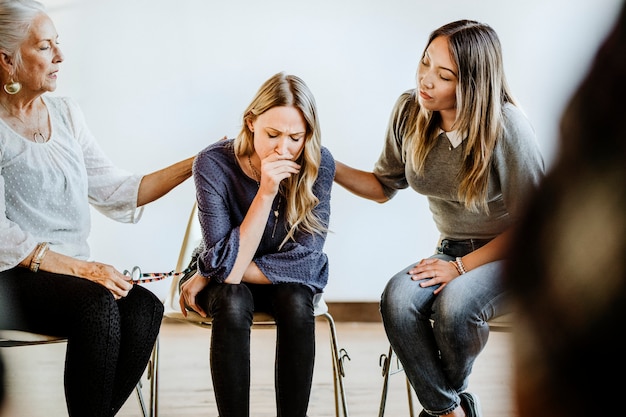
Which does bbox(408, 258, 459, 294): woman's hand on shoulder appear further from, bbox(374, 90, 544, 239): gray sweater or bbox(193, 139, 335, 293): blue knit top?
bbox(193, 139, 335, 293): blue knit top

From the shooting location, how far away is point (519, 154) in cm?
179

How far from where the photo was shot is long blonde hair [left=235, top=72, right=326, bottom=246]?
1876 millimetres

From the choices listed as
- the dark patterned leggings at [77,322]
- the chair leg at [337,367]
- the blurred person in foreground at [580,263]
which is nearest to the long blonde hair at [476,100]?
the chair leg at [337,367]

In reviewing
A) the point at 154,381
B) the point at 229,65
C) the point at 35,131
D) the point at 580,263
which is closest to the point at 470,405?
the point at 154,381

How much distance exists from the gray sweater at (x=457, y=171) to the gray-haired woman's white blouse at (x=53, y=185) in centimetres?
75

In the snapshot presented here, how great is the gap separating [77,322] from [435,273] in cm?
81

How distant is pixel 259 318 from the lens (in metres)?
1.81

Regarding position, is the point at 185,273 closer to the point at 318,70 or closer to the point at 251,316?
the point at 251,316

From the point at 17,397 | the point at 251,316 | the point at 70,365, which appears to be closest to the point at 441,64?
the point at 251,316

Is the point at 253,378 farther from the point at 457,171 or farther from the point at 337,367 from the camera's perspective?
the point at 457,171

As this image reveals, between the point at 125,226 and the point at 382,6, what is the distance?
59.1 inches

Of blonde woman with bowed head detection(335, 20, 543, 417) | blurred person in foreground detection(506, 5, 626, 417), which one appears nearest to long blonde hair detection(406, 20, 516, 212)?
blonde woman with bowed head detection(335, 20, 543, 417)

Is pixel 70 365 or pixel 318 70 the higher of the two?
pixel 318 70

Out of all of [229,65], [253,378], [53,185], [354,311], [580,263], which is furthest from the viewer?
[354,311]
